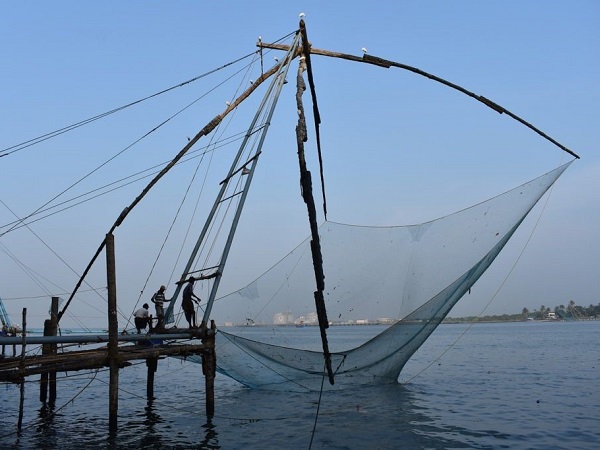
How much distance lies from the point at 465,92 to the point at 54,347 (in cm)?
1164

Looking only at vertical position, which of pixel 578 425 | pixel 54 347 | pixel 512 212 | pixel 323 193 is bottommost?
pixel 578 425

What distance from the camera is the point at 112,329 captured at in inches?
397

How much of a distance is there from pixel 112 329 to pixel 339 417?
17.9ft

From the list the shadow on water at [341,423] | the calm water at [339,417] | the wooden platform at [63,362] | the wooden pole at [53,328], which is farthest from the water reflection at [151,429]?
the wooden pole at [53,328]

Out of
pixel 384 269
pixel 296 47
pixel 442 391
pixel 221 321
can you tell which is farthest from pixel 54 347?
pixel 442 391

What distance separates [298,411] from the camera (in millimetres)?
13688

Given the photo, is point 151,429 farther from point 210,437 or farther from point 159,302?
point 159,302

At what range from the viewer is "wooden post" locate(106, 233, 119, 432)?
10.1 m

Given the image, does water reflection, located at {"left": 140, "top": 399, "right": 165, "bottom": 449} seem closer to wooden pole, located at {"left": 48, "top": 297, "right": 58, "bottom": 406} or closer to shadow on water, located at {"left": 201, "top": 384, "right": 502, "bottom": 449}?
shadow on water, located at {"left": 201, "top": 384, "right": 502, "bottom": 449}

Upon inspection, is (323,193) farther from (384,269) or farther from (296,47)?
(296,47)

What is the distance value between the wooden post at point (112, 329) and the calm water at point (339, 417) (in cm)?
73

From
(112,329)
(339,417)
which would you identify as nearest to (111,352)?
(112,329)

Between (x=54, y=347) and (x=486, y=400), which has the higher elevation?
(x=54, y=347)

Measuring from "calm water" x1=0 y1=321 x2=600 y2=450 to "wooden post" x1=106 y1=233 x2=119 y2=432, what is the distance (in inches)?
28.5
